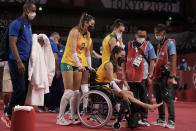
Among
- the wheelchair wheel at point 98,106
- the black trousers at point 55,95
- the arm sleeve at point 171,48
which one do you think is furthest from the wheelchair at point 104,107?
the black trousers at point 55,95

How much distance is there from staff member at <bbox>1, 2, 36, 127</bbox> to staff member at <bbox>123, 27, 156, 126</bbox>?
1.57 meters

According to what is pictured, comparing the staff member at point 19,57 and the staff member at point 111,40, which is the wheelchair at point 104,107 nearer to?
the staff member at point 19,57

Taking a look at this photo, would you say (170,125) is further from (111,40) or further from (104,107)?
(111,40)

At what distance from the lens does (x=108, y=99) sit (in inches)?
168

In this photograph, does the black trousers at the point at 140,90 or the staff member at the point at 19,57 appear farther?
the black trousers at the point at 140,90

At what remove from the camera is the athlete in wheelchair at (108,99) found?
4273mm

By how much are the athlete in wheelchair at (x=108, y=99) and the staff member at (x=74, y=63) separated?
0.20 metres

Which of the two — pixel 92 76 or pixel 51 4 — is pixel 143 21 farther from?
pixel 92 76

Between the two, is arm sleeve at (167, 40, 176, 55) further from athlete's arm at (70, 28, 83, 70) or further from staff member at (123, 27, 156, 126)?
athlete's arm at (70, 28, 83, 70)

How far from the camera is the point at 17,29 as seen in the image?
3988 millimetres

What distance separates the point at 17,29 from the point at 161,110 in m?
2.49

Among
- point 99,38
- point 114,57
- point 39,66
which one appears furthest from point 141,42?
point 99,38

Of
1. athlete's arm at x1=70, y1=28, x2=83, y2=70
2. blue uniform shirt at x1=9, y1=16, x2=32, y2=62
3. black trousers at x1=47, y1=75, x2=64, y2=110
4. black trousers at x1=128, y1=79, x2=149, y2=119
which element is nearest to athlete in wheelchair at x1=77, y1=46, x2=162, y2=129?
athlete's arm at x1=70, y1=28, x2=83, y2=70

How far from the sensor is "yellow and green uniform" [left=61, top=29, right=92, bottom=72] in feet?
15.2
